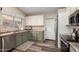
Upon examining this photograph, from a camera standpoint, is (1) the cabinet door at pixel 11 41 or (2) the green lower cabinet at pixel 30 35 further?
(1) the cabinet door at pixel 11 41

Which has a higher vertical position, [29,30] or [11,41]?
[29,30]

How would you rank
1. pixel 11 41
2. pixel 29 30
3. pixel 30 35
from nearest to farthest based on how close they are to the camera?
pixel 30 35 → pixel 29 30 → pixel 11 41

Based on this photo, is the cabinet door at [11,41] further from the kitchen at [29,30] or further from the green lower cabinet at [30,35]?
the green lower cabinet at [30,35]

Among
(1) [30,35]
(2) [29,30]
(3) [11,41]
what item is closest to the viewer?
(1) [30,35]

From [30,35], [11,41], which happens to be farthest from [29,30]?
[11,41]

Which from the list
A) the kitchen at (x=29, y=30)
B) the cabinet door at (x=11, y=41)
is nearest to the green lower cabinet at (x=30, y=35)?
the kitchen at (x=29, y=30)

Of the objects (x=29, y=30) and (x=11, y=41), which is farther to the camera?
(x=11, y=41)

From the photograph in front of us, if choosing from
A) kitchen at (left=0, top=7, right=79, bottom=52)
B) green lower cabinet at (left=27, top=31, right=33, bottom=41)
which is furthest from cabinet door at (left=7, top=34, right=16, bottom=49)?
green lower cabinet at (left=27, top=31, right=33, bottom=41)

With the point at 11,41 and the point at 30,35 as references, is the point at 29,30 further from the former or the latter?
the point at 11,41
